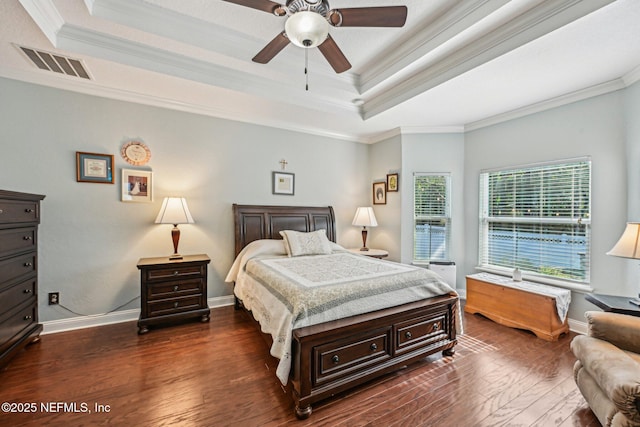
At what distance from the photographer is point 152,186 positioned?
335cm

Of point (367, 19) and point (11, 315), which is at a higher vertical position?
point (367, 19)

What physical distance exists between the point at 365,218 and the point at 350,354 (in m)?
2.83

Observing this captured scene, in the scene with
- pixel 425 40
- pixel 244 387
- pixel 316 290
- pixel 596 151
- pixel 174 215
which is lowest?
pixel 244 387

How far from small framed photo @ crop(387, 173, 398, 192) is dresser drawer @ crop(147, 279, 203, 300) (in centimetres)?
330

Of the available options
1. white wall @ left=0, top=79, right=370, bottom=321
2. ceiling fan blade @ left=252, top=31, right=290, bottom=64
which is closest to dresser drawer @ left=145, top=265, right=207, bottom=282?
white wall @ left=0, top=79, right=370, bottom=321

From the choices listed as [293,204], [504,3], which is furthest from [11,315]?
[504,3]

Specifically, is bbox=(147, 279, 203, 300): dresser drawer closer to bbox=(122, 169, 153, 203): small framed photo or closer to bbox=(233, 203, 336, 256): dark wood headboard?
bbox=(233, 203, 336, 256): dark wood headboard

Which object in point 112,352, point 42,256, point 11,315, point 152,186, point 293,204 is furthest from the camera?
point 293,204

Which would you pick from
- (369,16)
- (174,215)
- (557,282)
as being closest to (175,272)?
(174,215)

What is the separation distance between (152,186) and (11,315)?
5.63 ft

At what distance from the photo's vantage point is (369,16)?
176cm

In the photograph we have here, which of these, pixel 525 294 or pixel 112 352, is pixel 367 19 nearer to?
pixel 525 294

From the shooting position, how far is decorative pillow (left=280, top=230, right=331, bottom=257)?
355cm

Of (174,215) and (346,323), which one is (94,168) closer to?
(174,215)
